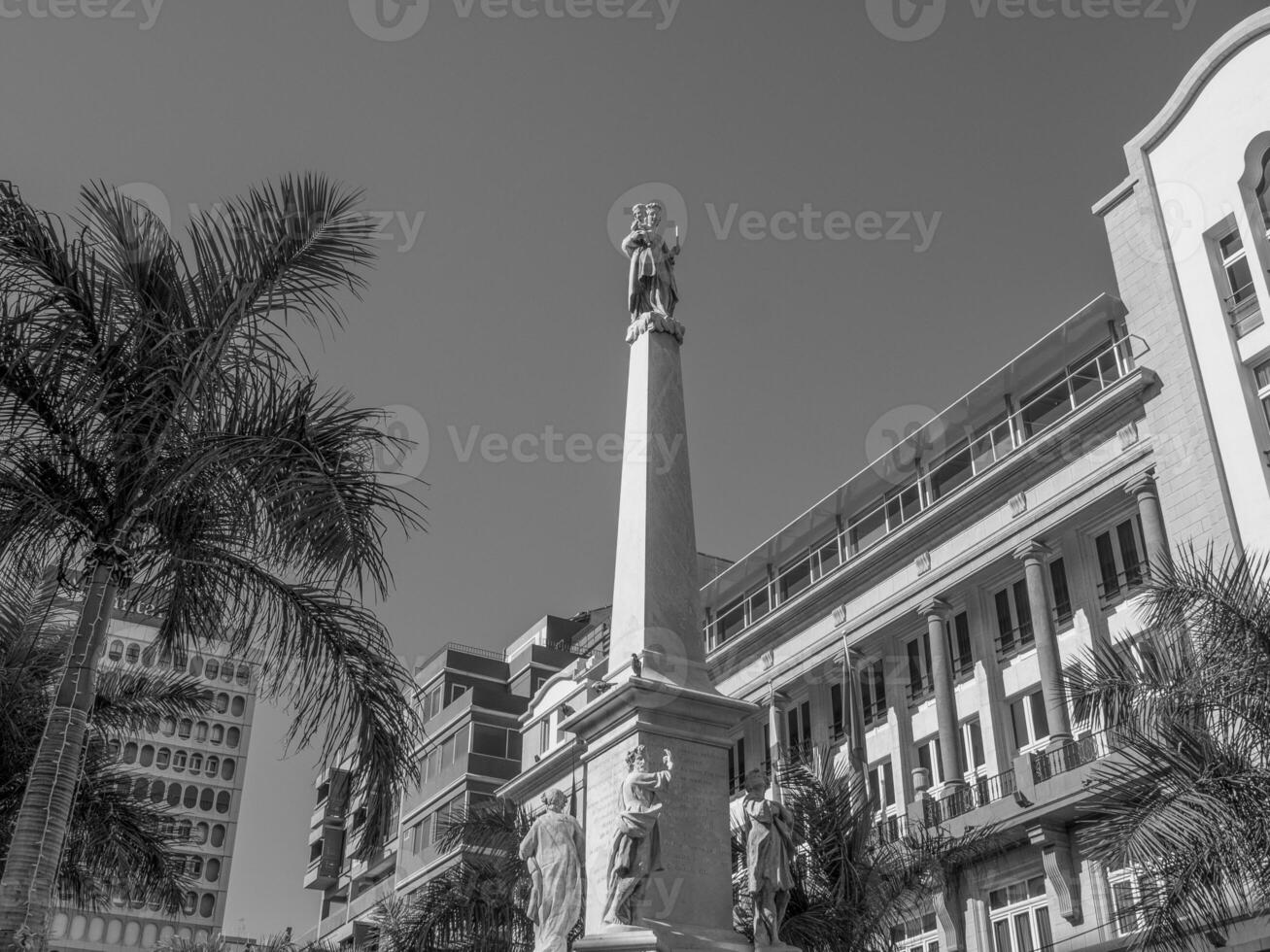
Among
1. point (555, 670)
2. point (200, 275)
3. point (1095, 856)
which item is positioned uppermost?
point (555, 670)

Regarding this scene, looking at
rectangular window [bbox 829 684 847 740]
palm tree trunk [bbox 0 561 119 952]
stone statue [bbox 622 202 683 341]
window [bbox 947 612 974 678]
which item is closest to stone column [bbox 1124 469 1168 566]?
window [bbox 947 612 974 678]

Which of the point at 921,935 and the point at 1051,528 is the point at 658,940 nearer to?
the point at 1051,528

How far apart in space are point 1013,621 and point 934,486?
4897mm

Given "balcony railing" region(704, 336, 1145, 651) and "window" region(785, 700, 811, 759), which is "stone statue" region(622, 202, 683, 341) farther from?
"window" region(785, 700, 811, 759)

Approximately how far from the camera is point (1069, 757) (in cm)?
2612

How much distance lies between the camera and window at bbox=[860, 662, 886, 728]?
112 feet

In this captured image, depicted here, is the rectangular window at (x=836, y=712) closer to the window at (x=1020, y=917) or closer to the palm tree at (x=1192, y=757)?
the window at (x=1020, y=917)

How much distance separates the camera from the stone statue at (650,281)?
1533 centimetres

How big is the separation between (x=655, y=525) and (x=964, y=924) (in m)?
18.2

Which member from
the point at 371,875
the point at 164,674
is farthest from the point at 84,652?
the point at 371,875

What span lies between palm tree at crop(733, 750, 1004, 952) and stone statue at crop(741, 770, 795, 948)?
4.30 m

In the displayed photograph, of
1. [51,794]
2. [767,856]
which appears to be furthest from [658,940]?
[51,794]

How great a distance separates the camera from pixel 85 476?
33.7 ft

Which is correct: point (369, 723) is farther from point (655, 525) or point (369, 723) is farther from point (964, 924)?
point (964, 924)
